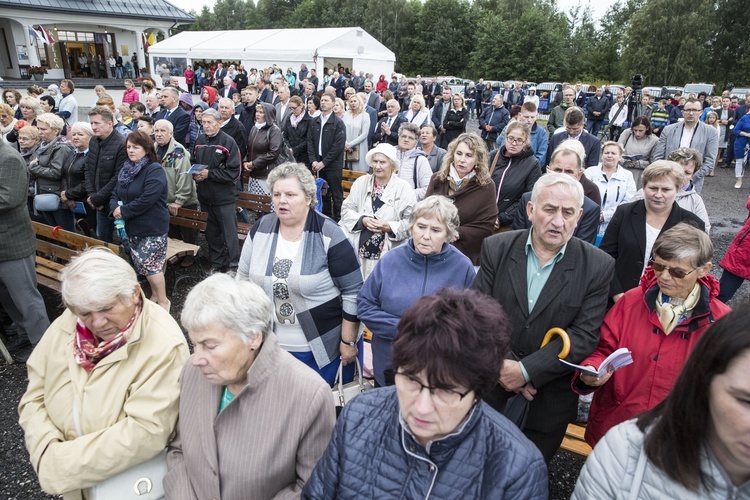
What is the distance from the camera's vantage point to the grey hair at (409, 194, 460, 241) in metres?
2.78

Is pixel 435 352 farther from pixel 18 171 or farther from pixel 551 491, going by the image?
pixel 18 171

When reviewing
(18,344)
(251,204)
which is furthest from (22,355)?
(251,204)

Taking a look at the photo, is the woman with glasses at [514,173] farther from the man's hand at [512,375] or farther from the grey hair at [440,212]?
the man's hand at [512,375]

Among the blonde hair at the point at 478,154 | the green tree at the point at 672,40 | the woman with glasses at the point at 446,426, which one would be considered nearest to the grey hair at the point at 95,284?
the woman with glasses at the point at 446,426

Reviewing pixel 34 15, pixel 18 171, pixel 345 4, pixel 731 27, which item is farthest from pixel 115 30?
pixel 731 27

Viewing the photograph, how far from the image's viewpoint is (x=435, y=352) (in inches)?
56.7

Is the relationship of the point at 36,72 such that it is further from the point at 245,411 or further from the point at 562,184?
the point at 562,184

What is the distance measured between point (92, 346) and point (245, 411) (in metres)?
0.80

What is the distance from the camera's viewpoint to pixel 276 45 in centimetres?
2639

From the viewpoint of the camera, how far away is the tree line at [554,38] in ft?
128

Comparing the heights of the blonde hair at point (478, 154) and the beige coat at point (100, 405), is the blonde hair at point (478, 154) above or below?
above

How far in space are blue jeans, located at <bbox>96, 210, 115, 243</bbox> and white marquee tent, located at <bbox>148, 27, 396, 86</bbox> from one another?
21514 mm

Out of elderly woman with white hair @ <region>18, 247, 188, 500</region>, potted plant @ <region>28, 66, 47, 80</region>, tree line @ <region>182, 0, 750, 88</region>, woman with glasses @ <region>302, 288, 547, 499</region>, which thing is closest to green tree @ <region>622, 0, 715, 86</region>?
tree line @ <region>182, 0, 750, 88</region>

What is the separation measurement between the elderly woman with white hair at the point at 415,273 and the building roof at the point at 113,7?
37.8m
